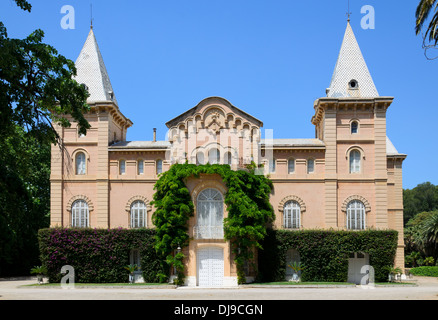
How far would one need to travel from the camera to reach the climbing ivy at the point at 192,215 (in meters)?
33.9

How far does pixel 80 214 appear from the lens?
37.9 m

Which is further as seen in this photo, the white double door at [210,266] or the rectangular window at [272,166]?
the rectangular window at [272,166]

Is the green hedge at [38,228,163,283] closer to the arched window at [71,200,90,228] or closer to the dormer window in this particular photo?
the arched window at [71,200,90,228]

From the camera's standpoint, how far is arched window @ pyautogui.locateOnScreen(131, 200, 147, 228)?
38.0 meters

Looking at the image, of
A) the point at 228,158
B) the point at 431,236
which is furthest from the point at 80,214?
the point at 431,236

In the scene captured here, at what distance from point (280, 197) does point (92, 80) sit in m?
16.1

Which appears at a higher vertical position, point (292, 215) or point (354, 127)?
point (354, 127)

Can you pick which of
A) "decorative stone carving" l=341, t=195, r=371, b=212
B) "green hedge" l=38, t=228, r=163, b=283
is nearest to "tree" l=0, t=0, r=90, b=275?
"green hedge" l=38, t=228, r=163, b=283

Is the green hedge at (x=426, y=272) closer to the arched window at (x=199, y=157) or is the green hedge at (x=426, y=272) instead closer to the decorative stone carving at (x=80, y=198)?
the arched window at (x=199, y=157)

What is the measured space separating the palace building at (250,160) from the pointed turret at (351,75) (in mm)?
102

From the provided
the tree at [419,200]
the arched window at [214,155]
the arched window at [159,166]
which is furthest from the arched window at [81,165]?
the tree at [419,200]

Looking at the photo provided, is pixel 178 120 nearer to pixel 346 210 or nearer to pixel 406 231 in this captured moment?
pixel 346 210

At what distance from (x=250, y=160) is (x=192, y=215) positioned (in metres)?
5.59

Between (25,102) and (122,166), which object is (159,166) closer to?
(122,166)
